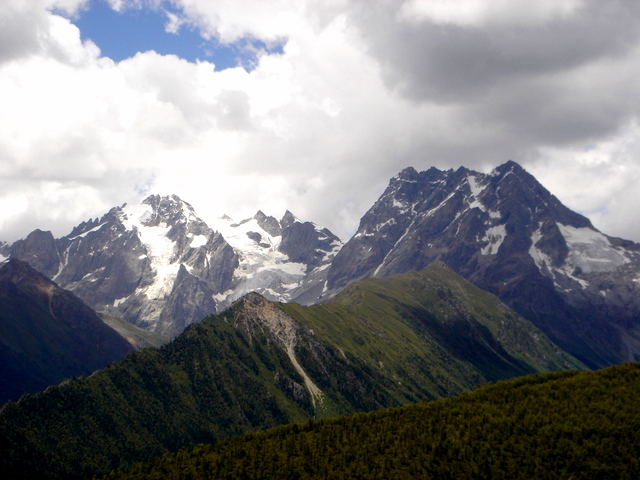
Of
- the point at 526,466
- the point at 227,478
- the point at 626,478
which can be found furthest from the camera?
the point at 227,478

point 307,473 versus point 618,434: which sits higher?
point 618,434

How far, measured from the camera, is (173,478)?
200 m

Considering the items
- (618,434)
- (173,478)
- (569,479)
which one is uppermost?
(618,434)

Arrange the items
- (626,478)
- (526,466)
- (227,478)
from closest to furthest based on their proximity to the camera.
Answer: (626,478)
(526,466)
(227,478)

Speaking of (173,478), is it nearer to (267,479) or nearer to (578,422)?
(267,479)

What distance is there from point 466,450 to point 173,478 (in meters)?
94.6

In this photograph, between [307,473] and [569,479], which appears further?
[307,473]

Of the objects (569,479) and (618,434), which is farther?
(618,434)

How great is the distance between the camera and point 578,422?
196m

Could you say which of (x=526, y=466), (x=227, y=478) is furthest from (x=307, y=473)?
(x=526, y=466)

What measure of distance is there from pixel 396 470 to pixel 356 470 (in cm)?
1261

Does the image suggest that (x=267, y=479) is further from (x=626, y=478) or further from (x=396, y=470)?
(x=626, y=478)

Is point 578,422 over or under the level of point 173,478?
over

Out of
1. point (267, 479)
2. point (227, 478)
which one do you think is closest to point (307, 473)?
point (267, 479)
